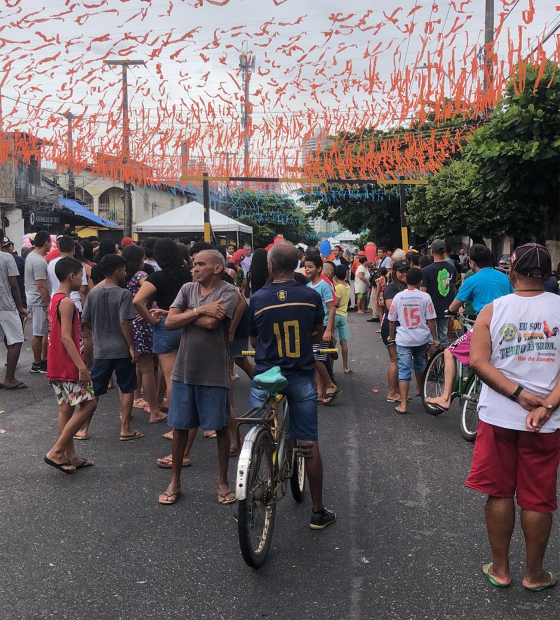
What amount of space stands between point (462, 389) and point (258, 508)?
3.50 metres

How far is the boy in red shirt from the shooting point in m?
5.23

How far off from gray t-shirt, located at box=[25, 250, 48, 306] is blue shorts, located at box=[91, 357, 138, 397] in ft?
11.0

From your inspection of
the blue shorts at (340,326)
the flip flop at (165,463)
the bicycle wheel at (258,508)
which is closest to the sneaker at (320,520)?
the bicycle wheel at (258,508)

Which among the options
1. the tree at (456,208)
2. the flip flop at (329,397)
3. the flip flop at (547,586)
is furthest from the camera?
the tree at (456,208)

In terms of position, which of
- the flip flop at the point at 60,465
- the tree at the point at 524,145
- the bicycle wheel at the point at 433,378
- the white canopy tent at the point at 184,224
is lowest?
the flip flop at the point at 60,465

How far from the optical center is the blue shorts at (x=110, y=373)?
6066 mm

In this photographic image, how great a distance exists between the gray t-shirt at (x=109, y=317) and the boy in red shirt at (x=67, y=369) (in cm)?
64

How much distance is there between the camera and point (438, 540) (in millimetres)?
4129

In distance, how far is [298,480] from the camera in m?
4.70

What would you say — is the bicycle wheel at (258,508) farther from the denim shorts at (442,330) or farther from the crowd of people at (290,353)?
the denim shorts at (442,330)

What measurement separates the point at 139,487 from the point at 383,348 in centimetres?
798

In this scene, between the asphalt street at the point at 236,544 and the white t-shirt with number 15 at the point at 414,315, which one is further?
the white t-shirt with number 15 at the point at 414,315

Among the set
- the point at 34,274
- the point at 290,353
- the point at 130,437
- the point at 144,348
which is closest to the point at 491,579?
the point at 290,353

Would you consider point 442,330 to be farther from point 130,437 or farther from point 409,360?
point 130,437
